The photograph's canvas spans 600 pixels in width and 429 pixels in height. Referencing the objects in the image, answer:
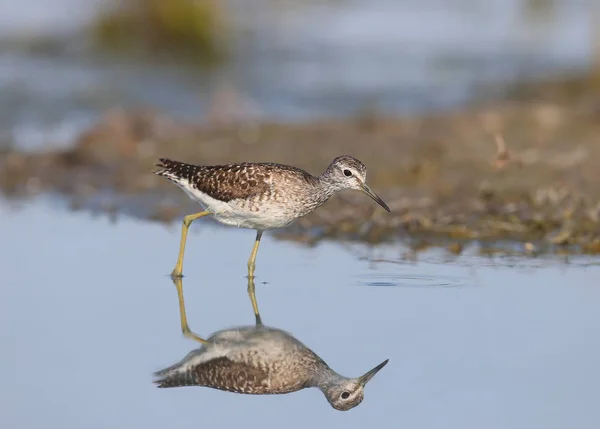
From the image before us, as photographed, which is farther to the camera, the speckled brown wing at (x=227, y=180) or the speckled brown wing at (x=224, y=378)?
the speckled brown wing at (x=227, y=180)

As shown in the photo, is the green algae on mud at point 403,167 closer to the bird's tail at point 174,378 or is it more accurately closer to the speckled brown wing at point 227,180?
the speckled brown wing at point 227,180

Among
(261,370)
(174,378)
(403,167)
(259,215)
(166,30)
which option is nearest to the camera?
(174,378)

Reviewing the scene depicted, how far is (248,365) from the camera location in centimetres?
761

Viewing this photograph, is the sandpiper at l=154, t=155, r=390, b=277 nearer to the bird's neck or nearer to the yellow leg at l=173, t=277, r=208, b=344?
the yellow leg at l=173, t=277, r=208, b=344

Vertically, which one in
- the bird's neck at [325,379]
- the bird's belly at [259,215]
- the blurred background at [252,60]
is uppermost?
the blurred background at [252,60]

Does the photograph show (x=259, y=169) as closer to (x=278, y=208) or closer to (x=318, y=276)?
(x=278, y=208)

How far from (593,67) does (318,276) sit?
1206 centimetres

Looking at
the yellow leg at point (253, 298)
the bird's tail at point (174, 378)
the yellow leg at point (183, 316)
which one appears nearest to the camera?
the bird's tail at point (174, 378)

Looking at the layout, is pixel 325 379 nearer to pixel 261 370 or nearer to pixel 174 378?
pixel 261 370

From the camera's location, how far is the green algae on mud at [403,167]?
39.3 feet

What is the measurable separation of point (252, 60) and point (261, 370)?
17.2 metres

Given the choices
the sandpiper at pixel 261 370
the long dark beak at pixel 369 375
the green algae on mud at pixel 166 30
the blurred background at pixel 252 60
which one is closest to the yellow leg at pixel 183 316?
the sandpiper at pixel 261 370

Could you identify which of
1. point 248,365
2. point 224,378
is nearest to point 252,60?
point 248,365

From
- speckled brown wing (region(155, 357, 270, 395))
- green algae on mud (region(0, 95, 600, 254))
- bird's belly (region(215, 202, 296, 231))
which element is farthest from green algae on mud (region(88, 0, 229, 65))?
speckled brown wing (region(155, 357, 270, 395))
